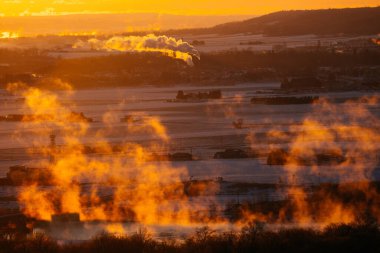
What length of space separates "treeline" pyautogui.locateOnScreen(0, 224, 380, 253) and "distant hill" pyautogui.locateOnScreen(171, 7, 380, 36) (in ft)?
114

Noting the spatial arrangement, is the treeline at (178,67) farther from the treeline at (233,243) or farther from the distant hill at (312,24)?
the treeline at (233,243)

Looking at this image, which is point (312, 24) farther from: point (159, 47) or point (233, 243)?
point (233, 243)

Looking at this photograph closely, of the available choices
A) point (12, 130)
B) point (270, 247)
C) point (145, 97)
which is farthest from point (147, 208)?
point (145, 97)

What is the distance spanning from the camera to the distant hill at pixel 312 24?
1648 inches

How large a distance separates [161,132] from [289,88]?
7.46 m

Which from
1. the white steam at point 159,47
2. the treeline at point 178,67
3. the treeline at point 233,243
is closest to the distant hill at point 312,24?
the treeline at point 178,67

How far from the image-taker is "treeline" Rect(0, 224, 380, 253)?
601 centimetres

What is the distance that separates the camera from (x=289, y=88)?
19094 millimetres

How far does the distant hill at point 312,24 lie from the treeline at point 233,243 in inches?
1370

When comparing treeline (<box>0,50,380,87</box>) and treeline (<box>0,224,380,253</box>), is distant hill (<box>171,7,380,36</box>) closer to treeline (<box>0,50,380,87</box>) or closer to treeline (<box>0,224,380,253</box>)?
treeline (<box>0,50,380,87</box>)

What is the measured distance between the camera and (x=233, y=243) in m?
6.09

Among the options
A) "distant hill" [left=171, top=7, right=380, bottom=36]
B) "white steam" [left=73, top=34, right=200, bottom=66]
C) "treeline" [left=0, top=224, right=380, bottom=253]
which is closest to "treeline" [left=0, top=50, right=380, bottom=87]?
"white steam" [left=73, top=34, right=200, bottom=66]

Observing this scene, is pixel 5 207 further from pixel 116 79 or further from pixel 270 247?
pixel 116 79

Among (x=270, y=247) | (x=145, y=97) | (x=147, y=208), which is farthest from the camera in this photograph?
(x=145, y=97)
